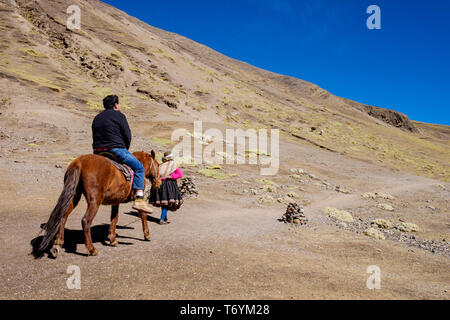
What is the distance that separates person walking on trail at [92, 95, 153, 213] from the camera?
5727 millimetres

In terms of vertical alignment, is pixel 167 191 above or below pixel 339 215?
above

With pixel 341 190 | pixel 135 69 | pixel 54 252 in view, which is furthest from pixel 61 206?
pixel 135 69

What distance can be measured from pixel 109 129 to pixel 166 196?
3.61 meters

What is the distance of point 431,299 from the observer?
4.75m

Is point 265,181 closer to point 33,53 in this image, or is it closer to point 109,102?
point 109,102

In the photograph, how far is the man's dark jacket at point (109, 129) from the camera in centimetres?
572

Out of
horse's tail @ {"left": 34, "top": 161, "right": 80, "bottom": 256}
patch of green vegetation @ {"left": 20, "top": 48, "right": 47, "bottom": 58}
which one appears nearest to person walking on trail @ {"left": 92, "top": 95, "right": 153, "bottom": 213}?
horse's tail @ {"left": 34, "top": 161, "right": 80, "bottom": 256}

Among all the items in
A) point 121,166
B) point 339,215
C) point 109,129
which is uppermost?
point 109,129

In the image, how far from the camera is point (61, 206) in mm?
4965

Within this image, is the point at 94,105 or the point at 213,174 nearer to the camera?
the point at 213,174

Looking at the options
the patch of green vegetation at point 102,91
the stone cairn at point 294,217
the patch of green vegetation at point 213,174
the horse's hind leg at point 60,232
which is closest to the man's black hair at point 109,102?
the horse's hind leg at point 60,232

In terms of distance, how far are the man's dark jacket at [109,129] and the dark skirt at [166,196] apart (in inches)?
125

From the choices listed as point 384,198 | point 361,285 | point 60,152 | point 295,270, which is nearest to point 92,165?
point 295,270

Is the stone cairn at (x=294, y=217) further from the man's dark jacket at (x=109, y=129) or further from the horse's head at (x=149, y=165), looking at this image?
the man's dark jacket at (x=109, y=129)
